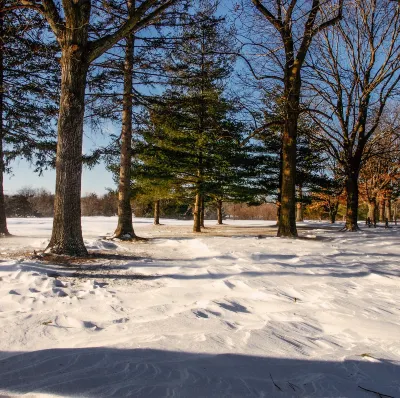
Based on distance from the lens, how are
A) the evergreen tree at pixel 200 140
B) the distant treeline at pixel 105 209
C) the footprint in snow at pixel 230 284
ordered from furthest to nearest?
the distant treeline at pixel 105 209
the evergreen tree at pixel 200 140
the footprint in snow at pixel 230 284

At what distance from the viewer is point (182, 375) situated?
1727mm

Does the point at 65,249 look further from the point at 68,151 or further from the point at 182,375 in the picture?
the point at 182,375

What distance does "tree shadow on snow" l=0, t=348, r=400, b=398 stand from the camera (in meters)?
1.58

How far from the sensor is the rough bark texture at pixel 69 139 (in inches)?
222

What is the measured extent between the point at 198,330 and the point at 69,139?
4577mm

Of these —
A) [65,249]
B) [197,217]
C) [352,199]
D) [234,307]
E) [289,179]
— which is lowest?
[234,307]

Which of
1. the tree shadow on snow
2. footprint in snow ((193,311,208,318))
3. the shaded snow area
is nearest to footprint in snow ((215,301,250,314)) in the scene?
the shaded snow area

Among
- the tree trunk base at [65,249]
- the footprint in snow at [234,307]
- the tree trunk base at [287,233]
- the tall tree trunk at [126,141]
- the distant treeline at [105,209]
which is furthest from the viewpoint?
the distant treeline at [105,209]

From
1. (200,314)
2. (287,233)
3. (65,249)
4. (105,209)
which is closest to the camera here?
(200,314)

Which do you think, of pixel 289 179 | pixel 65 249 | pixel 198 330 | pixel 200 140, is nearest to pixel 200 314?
pixel 198 330

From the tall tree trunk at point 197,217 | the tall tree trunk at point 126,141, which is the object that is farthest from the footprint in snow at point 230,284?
the tall tree trunk at point 197,217

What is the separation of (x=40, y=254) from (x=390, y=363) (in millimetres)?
5333

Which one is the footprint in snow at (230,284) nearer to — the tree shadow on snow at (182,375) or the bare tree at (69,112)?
the tree shadow on snow at (182,375)

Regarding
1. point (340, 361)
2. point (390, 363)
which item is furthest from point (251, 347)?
point (390, 363)
